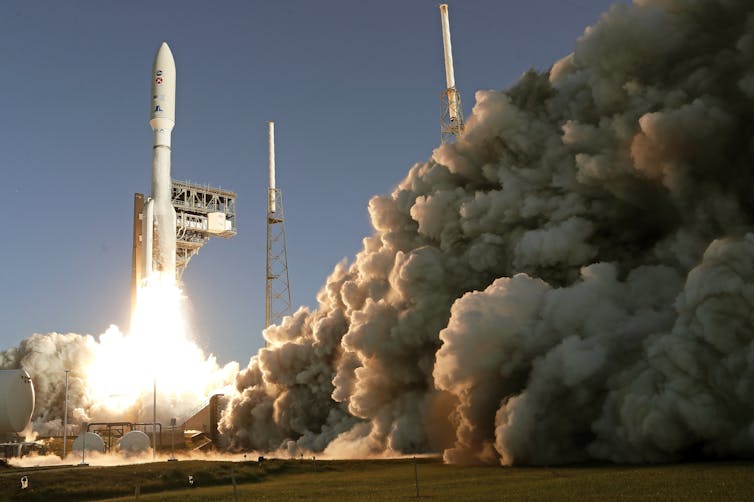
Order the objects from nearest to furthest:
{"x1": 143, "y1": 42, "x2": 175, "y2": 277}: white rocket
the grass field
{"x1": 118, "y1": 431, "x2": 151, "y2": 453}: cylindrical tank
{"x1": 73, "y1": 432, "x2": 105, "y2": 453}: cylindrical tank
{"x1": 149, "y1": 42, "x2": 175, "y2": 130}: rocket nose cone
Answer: the grass field, {"x1": 118, "y1": 431, "x2": 151, "y2": 453}: cylindrical tank, {"x1": 73, "y1": 432, "x2": 105, "y2": 453}: cylindrical tank, {"x1": 149, "y1": 42, "x2": 175, "y2": 130}: rocket nose cone, {"x1": 143, "y1": 42, "x2": 175, "y2": 277}: white rocket

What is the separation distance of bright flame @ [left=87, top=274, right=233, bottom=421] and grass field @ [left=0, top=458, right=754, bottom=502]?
28.9 meters

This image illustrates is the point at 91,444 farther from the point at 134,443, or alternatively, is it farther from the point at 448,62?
the point at 448,62

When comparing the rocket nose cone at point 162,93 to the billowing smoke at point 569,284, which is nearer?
the billowing smoke at point 569,284

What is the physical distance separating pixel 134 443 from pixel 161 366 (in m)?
14.7

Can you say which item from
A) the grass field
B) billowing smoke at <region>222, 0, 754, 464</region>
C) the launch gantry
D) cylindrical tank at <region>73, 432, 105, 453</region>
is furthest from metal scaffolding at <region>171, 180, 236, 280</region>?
the grass field

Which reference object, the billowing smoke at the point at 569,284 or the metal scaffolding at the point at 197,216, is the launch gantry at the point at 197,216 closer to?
the metal scaffolding at the point at 197,216

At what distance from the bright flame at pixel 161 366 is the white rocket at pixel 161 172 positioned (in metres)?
2.21

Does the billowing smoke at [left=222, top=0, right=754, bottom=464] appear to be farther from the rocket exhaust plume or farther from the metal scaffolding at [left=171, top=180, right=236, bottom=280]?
the metal scaffolding at [left=171, top=180, right=236, bottom=280]

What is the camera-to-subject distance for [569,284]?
43562 mm

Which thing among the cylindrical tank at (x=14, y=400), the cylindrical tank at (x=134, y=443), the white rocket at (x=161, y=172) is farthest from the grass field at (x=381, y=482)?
the white rocket at (x=161, y=172)

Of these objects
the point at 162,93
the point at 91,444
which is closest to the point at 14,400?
the point at 91,444

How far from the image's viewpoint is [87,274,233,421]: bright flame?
7338cm

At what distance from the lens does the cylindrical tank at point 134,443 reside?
6094 cm

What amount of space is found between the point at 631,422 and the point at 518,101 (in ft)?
79.5
